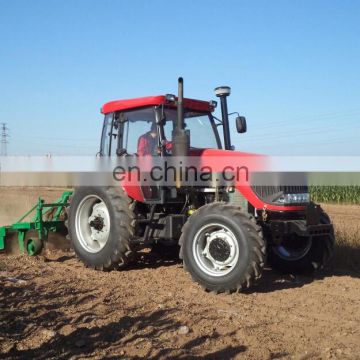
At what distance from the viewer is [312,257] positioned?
6.23m

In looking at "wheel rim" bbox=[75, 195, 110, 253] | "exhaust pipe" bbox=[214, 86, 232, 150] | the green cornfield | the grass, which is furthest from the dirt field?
the green cornfield

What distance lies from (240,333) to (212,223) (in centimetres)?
162

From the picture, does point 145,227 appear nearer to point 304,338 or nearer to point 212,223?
point 212,223

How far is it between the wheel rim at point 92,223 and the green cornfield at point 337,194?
1624 cm

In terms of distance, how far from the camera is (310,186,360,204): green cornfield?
859 inches

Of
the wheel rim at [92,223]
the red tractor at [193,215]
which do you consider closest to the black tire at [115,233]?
the red tractor at [193,215]

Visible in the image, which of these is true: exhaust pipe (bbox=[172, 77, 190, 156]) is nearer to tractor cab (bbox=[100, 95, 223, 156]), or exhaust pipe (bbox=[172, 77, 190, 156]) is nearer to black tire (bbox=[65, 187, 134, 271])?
tractor cab (bbox=[100, 95, 223, 156])

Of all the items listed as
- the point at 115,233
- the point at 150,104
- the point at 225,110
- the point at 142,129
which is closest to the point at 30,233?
the point at 115,233

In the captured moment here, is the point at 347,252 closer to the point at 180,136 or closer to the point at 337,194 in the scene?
the point at 180,136

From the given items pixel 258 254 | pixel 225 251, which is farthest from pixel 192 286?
pixel 258 254

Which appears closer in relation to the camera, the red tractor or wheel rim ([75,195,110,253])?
the red tractor

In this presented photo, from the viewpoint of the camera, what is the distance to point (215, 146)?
22.7 ft

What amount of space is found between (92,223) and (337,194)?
1750cm

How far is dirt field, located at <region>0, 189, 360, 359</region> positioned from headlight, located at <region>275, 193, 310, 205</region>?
3.16ft
